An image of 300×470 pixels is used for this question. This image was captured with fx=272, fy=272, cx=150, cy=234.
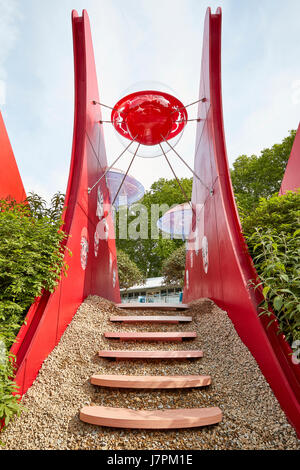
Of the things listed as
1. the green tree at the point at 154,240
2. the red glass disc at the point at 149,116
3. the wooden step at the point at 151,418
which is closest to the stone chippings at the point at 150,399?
the wooden step at the point at 151,418

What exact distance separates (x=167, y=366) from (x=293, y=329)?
1.34m

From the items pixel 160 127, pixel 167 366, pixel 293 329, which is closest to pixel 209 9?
pixel 160 127

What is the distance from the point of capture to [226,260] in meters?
3.73

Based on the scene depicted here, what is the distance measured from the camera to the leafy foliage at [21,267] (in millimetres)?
2545

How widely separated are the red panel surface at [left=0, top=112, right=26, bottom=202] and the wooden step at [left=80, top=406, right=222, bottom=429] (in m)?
3.58

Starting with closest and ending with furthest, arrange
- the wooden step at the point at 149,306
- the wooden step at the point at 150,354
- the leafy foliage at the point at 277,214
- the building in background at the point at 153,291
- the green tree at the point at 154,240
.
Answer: the wooden step at the point at 150,354 → the leafy foliage at the point at 277,214 → the wooden step at the point at 149,306 → the green tree at the point at 154,240 → the building in background at the point at 153,291

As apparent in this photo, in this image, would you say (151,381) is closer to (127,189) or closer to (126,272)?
(127,189)

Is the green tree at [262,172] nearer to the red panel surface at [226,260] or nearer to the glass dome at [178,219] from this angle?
the glass dome at [178,219]

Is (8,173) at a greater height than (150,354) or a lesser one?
greater

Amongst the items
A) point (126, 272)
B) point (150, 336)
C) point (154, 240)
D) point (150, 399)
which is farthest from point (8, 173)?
point (154, 240)

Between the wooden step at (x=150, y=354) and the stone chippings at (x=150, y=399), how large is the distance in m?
0.08

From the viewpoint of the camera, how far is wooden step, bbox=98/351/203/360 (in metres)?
2.91

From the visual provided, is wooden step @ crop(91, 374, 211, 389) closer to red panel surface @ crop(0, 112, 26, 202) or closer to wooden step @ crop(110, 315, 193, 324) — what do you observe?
wooden step @ crop(110, 315, 193, 324)

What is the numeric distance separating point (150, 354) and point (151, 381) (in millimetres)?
436
